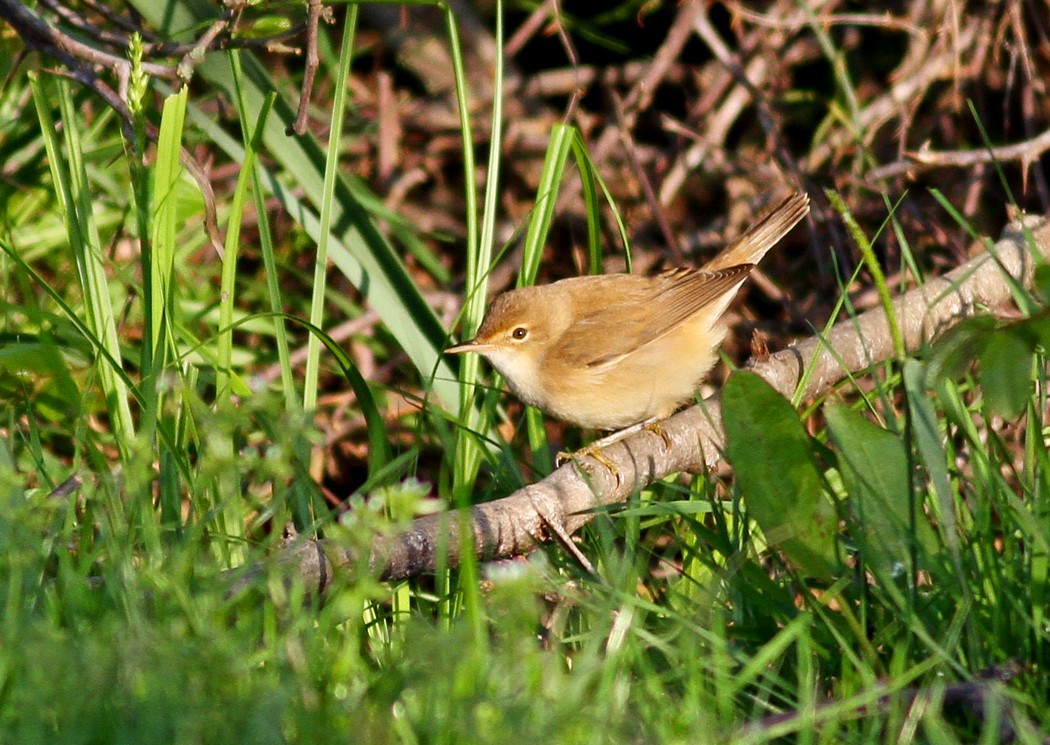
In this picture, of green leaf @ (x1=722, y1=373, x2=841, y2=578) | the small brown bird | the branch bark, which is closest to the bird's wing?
the small brown bird

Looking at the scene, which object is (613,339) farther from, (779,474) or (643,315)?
(779,474)

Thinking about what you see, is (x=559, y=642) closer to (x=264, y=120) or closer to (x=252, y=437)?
(x=264, y=120)

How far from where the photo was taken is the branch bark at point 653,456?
271cm

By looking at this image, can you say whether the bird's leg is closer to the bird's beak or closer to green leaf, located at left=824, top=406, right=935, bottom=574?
the bird's beak

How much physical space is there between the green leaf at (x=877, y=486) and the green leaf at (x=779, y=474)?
67mm

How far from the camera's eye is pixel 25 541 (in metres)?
2.26

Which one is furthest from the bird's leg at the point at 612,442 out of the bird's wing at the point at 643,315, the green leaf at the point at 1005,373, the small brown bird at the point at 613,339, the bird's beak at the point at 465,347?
the green leaf at the point at 1005,373

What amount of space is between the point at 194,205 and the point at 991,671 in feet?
12.8

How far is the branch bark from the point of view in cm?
271

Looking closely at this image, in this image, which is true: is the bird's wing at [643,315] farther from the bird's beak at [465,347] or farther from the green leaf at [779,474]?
the green leaf at [779,474]

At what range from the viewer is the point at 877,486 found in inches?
110

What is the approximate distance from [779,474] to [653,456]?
85 centimetres

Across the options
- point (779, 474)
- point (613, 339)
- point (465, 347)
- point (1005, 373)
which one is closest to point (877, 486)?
point (779, 474)

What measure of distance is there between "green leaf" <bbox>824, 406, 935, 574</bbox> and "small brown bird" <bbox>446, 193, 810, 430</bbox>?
147 centimetres
